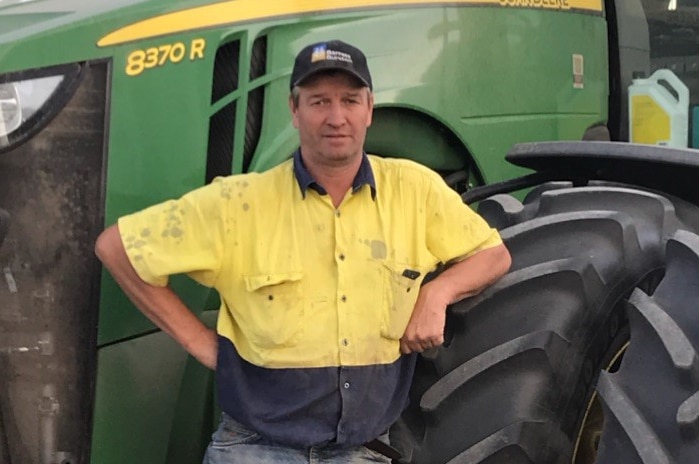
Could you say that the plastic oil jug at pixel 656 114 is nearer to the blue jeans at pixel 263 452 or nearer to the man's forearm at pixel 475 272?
the man's forearm at pixel 475 272

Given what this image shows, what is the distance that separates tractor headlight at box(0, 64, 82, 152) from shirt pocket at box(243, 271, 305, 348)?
533 mm

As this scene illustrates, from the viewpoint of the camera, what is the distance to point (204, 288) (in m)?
2.47

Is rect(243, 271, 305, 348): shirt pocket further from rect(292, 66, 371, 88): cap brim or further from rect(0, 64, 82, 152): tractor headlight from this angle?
rect(0, 64, 82, 152): tractor headlight


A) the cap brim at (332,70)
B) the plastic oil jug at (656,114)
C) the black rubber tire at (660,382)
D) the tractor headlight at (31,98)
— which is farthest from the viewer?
the plastic oil jug at (656,114)

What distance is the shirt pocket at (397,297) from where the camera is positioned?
7.23 feet

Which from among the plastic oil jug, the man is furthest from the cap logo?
the plastic oil jug

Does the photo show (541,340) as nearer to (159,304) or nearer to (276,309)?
(276,309)

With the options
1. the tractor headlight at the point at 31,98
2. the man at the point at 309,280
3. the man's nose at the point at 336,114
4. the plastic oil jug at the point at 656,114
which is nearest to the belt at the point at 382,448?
the man at the point at 309,280

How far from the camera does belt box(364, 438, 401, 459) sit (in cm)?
223

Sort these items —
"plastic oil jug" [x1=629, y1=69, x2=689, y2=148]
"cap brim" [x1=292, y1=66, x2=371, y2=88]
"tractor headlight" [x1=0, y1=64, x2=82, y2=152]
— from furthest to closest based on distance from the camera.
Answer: "plastic oil jug" [x1=629, y1=69, x2=689, y2=148] < "tractor headlight" [x1=0, y1=64, x2=82, y2=152] < "cap brim" [x1=292, y1=66, x2=371, y2=88]

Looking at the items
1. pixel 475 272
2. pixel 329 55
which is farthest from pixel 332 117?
pixel 475 272

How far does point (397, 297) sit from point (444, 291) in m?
0.10

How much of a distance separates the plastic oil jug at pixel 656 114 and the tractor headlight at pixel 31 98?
1852 mm

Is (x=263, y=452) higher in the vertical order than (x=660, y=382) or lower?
lower
